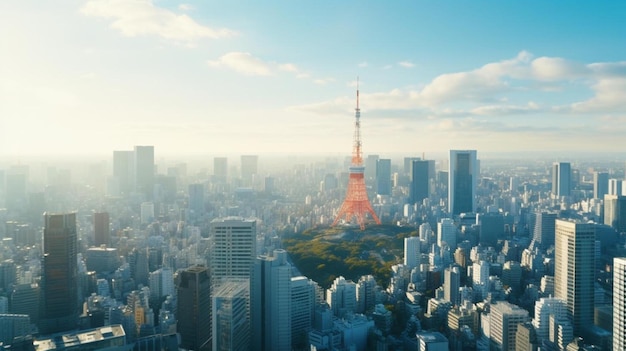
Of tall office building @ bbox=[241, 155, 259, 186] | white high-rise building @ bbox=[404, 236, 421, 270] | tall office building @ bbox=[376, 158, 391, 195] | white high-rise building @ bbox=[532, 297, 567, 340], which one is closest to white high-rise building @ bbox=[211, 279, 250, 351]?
white high-rise building @ bbox=[532, 297, 567, 340]

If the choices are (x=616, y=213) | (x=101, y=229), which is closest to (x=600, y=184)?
(x=616, y=213)

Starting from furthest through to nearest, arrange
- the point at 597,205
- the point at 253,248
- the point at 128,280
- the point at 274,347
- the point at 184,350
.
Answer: the point at 597,205
the point at 128,280
the point at 253,248
the point at 274,347
the point at 184,350

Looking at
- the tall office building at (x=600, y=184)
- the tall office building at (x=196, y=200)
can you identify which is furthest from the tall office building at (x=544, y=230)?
the tall office building at (x=196, y=200)

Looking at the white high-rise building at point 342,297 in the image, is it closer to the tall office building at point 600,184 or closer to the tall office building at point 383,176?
the tall office building at point 600,184

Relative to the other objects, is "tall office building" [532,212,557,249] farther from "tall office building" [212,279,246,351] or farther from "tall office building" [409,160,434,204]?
"tall office building" [212,279,246,351]

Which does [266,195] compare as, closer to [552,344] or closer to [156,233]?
[156,233]

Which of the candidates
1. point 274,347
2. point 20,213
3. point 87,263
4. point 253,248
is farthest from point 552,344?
point 20,213
